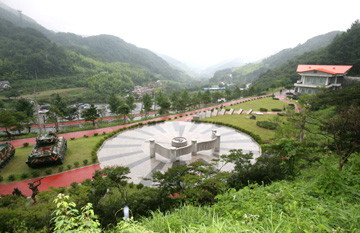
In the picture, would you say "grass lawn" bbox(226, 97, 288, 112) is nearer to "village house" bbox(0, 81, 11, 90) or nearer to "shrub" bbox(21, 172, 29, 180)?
"shrub" bbox(21, 172, 29, 180)

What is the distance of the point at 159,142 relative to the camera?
52.6ft

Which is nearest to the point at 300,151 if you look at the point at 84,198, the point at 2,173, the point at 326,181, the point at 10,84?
the point at 326,181

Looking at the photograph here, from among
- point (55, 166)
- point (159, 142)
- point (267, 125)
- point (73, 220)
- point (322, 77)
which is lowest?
point (55, 166)

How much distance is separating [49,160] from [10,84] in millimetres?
61157

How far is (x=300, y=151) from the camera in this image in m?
7.14

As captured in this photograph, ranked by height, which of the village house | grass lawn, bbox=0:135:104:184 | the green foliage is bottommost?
grass lawn, bbox=0:135:104:184

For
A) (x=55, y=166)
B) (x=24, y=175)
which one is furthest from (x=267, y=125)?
(x=24, y=175)

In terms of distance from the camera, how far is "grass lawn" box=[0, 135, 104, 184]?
37.9 ft

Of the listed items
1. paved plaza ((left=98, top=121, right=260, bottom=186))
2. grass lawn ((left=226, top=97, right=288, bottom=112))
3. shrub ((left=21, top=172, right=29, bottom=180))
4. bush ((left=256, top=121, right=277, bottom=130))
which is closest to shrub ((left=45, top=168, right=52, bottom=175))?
shrub ((left=21, top=172, right=29, bottom=180))

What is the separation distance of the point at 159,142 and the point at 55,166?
8.47 m

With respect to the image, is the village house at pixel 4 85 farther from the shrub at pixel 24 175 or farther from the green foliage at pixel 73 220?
the green foliage at pixel 73 220

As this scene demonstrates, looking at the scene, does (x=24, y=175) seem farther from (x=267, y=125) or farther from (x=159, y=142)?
(x=267, y=125)

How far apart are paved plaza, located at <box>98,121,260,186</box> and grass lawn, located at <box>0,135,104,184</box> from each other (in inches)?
58.3

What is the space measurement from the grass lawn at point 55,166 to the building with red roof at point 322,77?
158ft
